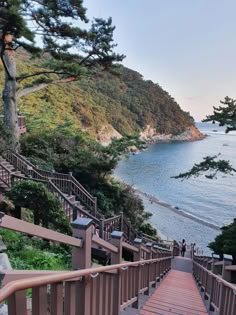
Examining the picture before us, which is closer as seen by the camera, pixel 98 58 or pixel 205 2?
pixel 98 58

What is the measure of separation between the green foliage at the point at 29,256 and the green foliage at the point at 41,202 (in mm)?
1665

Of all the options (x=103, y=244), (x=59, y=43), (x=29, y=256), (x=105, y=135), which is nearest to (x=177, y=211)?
(x=59, y=43)

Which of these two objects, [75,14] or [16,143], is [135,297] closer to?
[16,143]

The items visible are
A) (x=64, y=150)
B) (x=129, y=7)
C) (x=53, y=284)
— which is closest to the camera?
(x=53, y=284)

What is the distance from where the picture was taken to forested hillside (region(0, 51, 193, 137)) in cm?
2994

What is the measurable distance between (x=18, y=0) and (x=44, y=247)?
896 centimetres

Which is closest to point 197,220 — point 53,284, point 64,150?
point 64,150

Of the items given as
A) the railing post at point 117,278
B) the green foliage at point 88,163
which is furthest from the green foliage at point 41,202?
the green foliage at point 88,163

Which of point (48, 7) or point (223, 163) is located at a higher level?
point (48, 7)

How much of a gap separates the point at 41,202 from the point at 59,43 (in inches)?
383

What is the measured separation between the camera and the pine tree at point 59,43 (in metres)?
13.9

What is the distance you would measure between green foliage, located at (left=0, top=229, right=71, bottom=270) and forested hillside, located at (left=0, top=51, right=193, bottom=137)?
11788 mm

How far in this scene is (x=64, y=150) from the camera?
17.7 meters

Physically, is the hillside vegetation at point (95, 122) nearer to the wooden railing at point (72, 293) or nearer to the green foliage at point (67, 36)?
the green foliage at point (67, 36)
